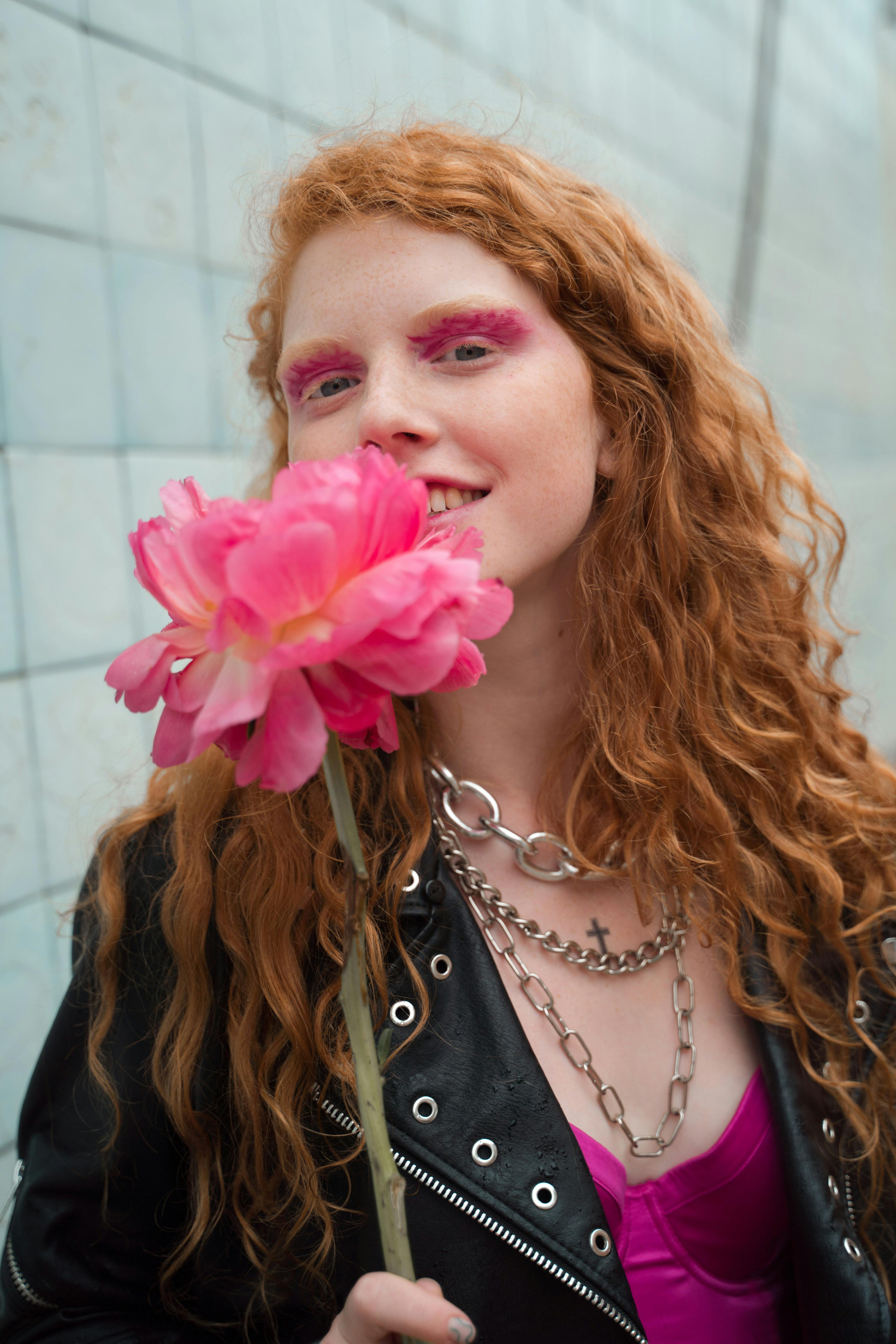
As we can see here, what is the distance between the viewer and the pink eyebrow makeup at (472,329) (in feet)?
2.34

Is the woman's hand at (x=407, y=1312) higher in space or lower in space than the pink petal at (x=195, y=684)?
lower

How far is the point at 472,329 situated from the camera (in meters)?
0.72

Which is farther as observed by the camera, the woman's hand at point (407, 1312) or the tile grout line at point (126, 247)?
the tile grout line at point (126, 247)

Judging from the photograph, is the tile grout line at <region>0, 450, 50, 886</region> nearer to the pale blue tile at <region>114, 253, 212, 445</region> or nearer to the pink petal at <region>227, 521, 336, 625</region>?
the pale blue tile at <region>114, 253, 212, 445</region>

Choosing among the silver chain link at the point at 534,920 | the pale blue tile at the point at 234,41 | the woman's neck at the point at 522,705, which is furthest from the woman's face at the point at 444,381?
the pale blue tile at the point at 234,41

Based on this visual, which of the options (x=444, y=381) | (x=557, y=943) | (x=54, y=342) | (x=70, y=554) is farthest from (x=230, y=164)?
(x=557, y=943)

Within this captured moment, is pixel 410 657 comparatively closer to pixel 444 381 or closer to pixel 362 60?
pixel 444 381

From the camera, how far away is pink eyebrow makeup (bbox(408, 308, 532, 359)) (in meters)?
0.71

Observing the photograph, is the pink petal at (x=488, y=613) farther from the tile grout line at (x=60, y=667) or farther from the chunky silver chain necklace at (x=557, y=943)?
the tile grout line at (x=60, y=667)

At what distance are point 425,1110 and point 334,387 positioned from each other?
57 cm

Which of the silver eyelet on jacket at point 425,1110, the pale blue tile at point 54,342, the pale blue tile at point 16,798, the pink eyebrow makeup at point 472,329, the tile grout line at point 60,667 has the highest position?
the pale blue tile at point 54,342

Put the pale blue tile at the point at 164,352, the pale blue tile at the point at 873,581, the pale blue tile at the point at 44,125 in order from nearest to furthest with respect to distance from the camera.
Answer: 1. the pale blue tile at the point at 44,125
2. the pale blue tile at the point at 164,352
3. the pale blue tile at the point at 873,581

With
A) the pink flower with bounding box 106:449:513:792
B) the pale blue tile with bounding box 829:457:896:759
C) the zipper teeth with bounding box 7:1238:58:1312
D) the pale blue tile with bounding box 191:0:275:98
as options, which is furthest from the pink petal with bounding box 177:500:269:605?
the pale blue tile with bounding box 829:457:896:759

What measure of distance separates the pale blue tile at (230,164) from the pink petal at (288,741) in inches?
38.1
